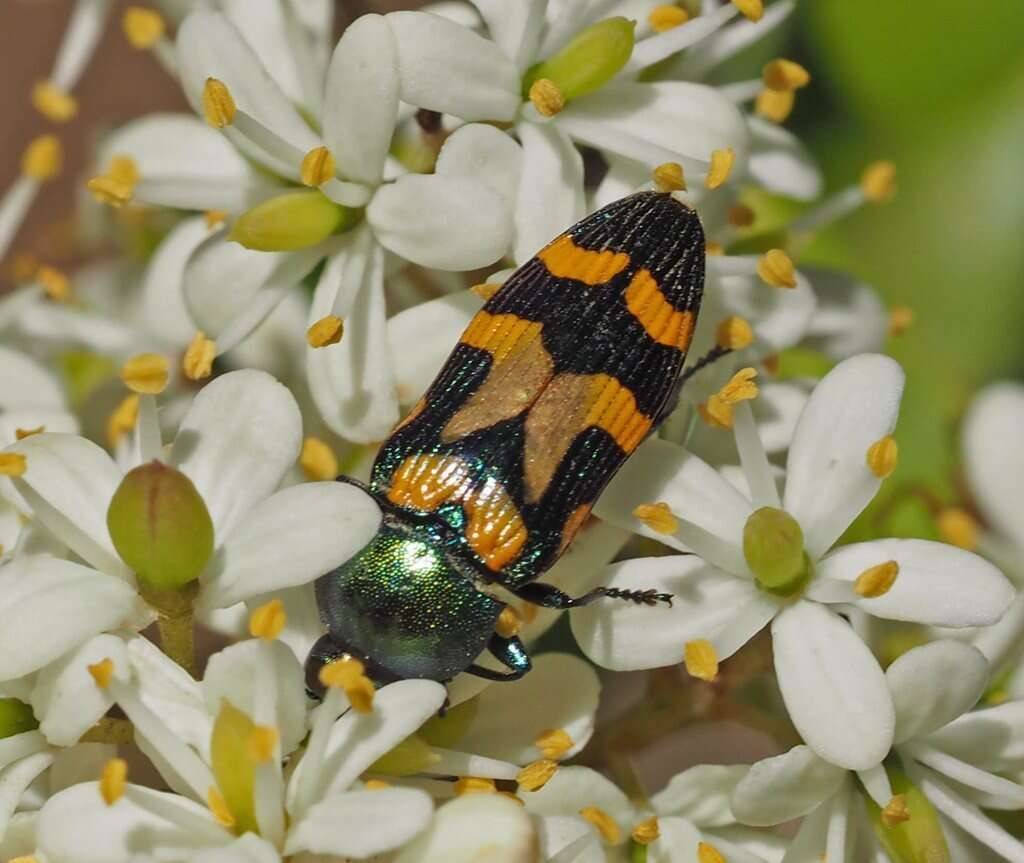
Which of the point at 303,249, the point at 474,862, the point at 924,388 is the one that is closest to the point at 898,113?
the point at 924,388

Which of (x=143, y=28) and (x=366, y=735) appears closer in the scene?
(x=366, y=735)

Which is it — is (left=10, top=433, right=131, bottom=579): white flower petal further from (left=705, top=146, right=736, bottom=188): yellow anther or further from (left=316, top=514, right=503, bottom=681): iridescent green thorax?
(left=705, top=146, right=736, bottom=188): yellow anther

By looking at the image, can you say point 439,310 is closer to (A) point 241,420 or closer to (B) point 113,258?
(A) point 241,420

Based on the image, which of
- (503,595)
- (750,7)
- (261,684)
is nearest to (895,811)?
(503,595)

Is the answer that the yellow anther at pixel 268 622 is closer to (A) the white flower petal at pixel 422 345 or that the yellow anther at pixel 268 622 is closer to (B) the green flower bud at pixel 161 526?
(B) the green flower bud at pixel 161 526

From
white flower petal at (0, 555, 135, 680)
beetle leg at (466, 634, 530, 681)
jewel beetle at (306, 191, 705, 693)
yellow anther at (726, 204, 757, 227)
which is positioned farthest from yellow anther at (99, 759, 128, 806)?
yellow anther at (726, 204, 757, 227)

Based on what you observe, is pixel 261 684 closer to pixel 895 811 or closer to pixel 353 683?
pixel 353 683
